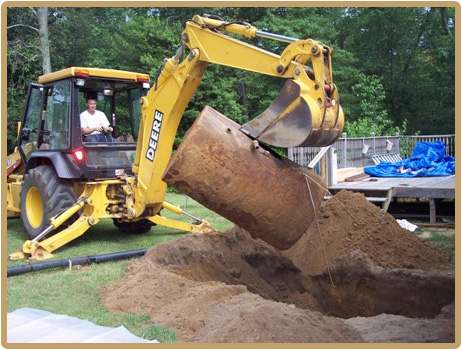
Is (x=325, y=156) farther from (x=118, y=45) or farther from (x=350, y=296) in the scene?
(x=118, y=45)

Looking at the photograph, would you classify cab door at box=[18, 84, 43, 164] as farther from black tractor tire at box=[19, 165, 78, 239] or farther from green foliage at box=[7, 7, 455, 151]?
green foliage at box=[7, 7, 455, 151]

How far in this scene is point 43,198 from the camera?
7.77 m

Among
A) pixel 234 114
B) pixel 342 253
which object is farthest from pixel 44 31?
pixel 342 253

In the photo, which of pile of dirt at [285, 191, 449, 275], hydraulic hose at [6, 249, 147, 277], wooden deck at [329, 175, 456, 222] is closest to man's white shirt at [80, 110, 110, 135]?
hydraulic hose at [6, 249, 147, 277]

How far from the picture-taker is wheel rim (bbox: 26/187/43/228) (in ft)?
27.4

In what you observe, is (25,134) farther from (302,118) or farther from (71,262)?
(302,118)

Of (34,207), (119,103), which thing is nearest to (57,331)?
(34,207)

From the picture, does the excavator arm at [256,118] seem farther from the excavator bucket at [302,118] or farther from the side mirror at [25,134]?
the side mirror at [25,134]

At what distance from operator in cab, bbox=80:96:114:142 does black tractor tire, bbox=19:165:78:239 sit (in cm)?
73

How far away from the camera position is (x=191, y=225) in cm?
854

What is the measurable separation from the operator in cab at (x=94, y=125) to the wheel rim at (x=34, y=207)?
Result: 122 centimetres

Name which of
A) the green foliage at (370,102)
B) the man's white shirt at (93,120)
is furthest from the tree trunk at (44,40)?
the green foliage at (370,102)

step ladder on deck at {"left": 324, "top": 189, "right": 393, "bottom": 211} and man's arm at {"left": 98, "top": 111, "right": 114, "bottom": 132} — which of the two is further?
step ladder on deck at {"left": 324, "top": 189, "right": 393, "bottom": 211}

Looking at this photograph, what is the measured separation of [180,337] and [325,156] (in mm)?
7262
